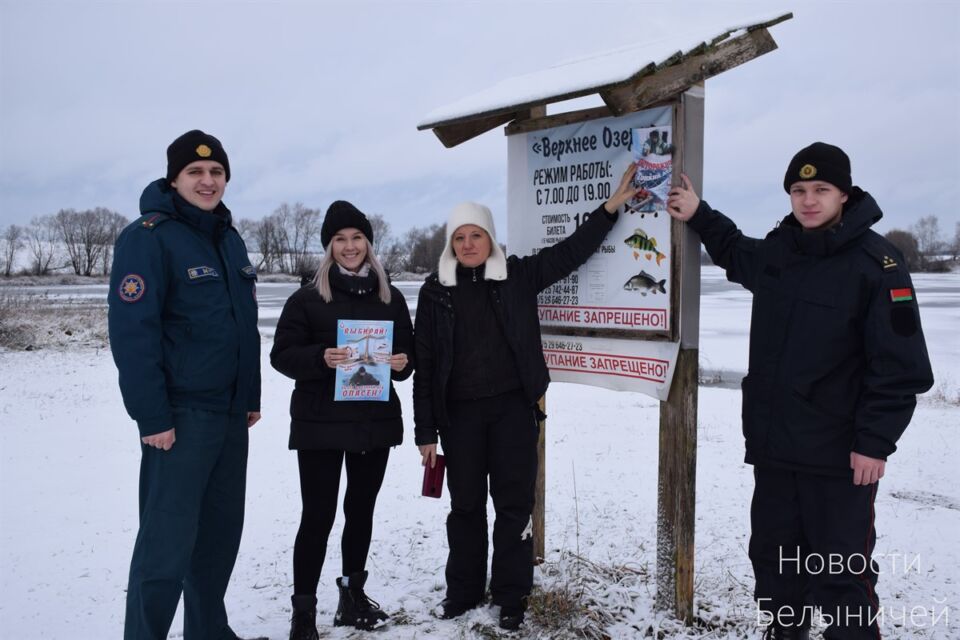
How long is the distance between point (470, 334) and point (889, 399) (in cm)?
196

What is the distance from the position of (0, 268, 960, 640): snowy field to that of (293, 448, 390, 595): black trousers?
0.38 metres

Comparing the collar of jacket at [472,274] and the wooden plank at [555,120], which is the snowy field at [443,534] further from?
the wooden plank at [555,120]

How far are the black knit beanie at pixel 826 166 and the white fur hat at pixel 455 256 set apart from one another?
1.53m

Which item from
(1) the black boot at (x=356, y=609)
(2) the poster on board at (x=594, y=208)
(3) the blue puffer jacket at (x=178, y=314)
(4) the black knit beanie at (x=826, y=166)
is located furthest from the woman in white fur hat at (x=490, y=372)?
(3) the blue puffer jacket at (x=178, y=314)

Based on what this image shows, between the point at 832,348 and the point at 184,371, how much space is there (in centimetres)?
286

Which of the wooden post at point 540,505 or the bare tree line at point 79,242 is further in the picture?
the bare tree line at point 79,242

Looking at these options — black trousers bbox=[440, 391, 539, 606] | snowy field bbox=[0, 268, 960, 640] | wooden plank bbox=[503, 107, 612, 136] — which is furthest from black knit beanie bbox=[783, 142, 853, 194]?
snowy field bbox=[0, 268, 960, 640]

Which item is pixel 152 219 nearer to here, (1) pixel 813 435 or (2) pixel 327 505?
(2) pixel 327 505

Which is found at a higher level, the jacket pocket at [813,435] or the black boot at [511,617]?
the jacket pocket at [813,435]

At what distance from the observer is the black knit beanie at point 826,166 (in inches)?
118

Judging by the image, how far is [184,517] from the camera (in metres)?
3.05

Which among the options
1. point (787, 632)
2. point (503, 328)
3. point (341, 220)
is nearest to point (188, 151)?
point (341, 220)

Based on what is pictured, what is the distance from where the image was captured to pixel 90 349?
50.0 feet

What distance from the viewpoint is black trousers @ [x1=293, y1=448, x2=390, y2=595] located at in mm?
3547
